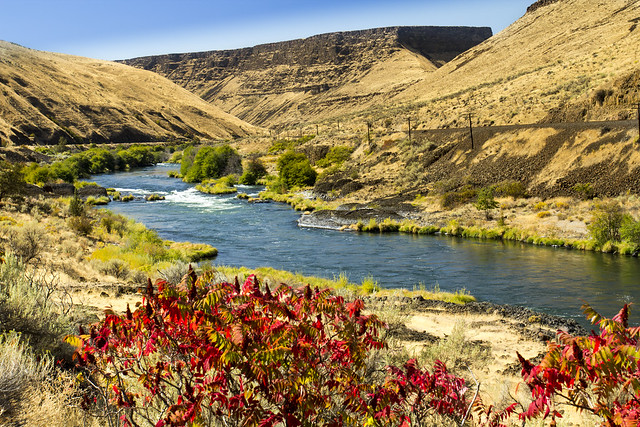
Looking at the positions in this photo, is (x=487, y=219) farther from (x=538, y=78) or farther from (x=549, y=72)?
(x=549, y=72)

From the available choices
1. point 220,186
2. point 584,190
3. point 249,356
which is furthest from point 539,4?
point 249,356

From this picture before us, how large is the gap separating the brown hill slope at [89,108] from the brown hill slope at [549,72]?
6705 centimetres

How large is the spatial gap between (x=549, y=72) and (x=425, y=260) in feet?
170

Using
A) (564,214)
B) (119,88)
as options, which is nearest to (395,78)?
(119,88)

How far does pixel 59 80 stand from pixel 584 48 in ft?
400

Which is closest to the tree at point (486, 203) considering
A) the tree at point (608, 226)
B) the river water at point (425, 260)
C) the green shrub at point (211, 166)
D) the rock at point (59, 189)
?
the river water at point (425, 260)

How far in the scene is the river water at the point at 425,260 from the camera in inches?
770

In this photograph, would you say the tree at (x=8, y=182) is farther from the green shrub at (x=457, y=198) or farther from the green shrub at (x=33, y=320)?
the green shrub at (x=457, y=198)

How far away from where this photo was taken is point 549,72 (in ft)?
220

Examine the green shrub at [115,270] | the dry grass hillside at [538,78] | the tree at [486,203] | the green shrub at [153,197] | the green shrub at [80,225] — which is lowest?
the tree at [486,203]

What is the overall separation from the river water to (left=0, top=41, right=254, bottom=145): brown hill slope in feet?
244

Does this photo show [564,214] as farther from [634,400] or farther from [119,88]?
[119,88]

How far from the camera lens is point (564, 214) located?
31.0 m

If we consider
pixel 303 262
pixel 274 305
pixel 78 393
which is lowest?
pixel 303 262
